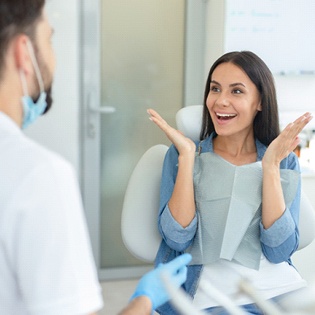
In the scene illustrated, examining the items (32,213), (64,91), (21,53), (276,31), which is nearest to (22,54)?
(21,53)

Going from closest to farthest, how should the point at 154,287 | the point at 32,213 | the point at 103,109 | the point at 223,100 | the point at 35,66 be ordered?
1. the point at 32,213
2. the point at 35,66
3. the point at 154,287
4. the point at 223,100
5. the point at 103,109

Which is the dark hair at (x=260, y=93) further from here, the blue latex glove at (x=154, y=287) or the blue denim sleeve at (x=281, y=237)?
the blue latex glove at (x=154, y=287)

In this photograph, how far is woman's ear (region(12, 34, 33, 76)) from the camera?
32.9 inches

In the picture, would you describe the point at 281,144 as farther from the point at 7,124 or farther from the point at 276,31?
the point at 276,31

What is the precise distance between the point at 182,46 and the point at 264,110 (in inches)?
50.3

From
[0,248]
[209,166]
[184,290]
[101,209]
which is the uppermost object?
[0,248]

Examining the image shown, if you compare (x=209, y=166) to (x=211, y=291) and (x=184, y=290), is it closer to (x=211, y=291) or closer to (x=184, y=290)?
(x=184, y=290)

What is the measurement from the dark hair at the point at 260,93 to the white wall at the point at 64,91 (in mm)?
1135

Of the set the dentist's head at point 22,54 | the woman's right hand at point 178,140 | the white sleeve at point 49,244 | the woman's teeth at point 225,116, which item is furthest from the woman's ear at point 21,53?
the woman's teeth at point 225,116

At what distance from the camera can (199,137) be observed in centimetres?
170

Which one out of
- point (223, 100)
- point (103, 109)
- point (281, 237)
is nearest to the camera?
point (281, 237)

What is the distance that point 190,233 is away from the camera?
150 cm

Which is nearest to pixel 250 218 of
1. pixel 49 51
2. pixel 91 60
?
pixel 49 51

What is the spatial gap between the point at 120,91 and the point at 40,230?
6.72ft
